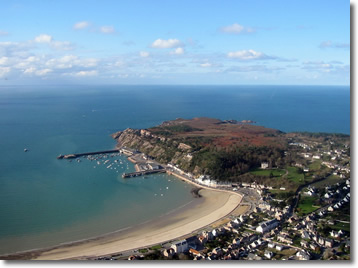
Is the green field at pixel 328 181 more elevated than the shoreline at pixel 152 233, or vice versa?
the green field at pixel 328 181

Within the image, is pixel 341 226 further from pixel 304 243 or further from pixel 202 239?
pixel 202 239

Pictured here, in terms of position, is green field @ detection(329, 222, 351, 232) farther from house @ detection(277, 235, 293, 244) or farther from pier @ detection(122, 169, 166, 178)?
pier @ detection(122, 169, 166, 178)

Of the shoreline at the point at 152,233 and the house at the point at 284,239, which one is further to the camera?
the house at the point at 284,239

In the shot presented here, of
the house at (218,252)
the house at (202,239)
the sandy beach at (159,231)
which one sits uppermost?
the house at (218,252)

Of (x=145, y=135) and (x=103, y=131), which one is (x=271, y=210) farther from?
(x=103, y=131)

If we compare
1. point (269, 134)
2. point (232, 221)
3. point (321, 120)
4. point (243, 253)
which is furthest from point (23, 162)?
point (321, 120)

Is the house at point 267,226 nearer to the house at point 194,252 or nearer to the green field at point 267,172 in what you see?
the house at point 194,252

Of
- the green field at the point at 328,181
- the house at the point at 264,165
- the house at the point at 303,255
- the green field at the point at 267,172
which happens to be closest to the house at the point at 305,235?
the house at the point at 303,255
